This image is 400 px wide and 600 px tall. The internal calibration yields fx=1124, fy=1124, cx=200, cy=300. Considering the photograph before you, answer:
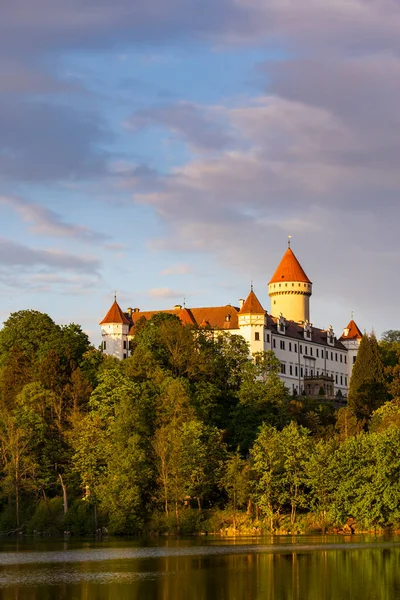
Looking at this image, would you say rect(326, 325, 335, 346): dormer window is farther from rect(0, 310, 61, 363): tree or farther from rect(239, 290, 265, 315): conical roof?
rect(0, 310, 61, 363): tree

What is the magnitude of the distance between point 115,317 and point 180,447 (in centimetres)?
6277

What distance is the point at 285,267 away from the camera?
14650 cm

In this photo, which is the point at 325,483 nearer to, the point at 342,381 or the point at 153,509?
the point at 153,509

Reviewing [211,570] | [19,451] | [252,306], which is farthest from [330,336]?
[211,570]

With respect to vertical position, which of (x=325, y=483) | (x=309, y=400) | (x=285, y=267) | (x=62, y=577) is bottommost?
(x=62, y=577)

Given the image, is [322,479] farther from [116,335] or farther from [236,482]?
[116,335]

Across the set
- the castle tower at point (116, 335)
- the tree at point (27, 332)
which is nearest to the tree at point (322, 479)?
the tree at point (27, 332)

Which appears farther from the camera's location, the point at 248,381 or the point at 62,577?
the point at 248,381

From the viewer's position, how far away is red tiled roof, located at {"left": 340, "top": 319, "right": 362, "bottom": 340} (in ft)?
502

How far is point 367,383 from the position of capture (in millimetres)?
105062

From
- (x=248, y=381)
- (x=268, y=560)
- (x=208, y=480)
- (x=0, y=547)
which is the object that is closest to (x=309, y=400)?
(x=248, y=381)

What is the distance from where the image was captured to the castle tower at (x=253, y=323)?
414ft

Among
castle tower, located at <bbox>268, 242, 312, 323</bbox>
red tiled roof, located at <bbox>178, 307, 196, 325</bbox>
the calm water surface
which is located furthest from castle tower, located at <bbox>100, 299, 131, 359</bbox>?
the calm water surface

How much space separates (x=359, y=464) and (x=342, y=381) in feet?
263
